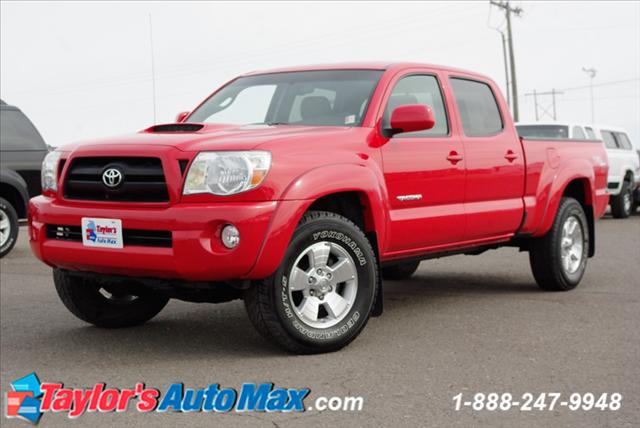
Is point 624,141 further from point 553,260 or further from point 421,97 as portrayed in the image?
point 421,97

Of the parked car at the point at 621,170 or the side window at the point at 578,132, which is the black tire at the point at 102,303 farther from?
the parked car at the point at 621,170

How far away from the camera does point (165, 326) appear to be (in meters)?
6.95

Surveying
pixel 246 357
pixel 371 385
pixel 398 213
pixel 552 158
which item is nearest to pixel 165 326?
pixel 246 357

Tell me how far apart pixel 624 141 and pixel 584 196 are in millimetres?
12905

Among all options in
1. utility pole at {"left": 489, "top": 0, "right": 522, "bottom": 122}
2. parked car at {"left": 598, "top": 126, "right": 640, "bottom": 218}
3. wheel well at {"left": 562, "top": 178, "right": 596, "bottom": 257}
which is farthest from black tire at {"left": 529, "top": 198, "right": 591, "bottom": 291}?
utility pole at {"left": 489, "top": 0, "right": 522, "bottom": 122}

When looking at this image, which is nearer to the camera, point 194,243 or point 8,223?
point 194,243

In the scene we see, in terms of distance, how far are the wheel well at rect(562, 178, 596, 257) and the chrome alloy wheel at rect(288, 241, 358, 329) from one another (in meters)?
3.77

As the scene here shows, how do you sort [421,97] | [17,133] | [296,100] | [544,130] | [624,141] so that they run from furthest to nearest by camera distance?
[624,141], [544,130], [17,133], [421,97], [296,100]

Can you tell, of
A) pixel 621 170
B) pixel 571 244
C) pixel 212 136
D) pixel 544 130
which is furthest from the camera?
pixel 621 170

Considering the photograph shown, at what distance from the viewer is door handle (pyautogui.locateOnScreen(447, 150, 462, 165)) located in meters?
7.02

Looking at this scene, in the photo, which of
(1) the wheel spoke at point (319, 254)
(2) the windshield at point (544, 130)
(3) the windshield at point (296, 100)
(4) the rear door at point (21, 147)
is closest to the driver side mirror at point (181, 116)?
(3) the windshield at point (296, 100)

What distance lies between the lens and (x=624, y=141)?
69.6ft

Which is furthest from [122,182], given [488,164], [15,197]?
[15,197]

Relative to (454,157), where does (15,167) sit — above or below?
below
